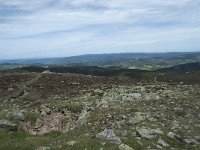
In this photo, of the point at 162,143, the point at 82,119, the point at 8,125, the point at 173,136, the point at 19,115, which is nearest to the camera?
the point at 162,143

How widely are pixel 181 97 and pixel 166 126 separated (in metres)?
9.88

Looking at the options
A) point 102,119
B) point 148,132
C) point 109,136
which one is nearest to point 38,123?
point 102,119

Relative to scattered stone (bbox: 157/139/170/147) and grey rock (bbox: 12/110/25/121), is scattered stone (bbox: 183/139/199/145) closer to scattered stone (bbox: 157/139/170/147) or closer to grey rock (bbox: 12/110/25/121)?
scattered stone (bbox: 157/139/170/147)

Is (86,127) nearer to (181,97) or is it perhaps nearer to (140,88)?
(181,97)

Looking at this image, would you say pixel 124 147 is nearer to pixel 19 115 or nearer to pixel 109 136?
pixel 109 136

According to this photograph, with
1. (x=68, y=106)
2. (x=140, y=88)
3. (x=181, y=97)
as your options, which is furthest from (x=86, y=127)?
(x=140, y=88)

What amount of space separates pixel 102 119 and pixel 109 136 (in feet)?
13.4

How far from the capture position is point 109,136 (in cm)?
2441

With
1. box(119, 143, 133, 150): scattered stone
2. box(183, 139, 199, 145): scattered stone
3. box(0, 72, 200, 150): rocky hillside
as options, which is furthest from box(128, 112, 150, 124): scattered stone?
box(119, 143, 133, 150): scattered stone

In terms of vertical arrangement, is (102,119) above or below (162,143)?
above

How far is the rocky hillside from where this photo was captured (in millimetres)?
23953

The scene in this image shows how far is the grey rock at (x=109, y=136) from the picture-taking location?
926 inches

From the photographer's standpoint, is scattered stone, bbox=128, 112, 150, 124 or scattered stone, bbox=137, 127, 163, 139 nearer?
scattered stone, bbox=137, 127, 163, 139

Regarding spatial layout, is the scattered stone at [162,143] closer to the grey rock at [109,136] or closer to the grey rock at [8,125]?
the grey rock at [109,136]
